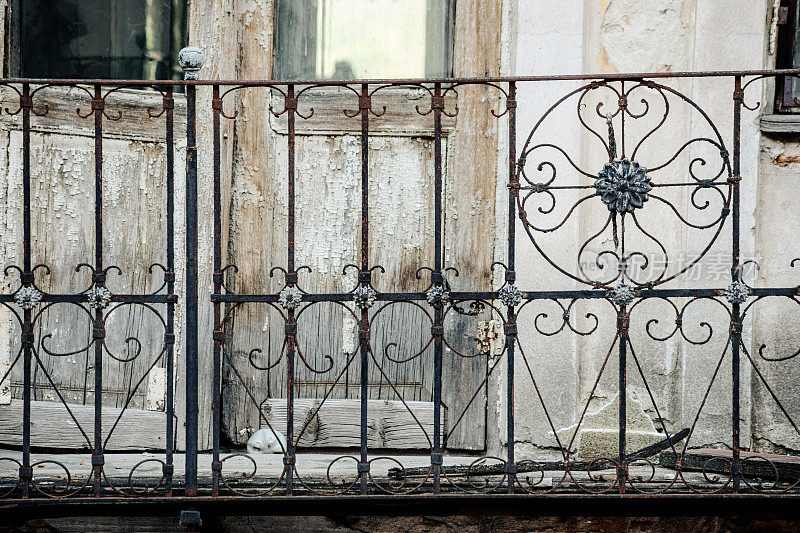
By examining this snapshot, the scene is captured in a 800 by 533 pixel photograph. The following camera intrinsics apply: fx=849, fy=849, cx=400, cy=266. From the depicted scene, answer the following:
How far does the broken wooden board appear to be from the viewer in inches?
125

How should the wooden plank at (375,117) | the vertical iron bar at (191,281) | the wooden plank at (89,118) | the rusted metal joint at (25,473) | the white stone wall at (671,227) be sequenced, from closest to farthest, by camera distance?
the rusted metal joint at (25,473), the vertical iron bar at (191,281), the white stone wall at (671,227), the wooden plank at (89,118), the wooden plank at (375,117)

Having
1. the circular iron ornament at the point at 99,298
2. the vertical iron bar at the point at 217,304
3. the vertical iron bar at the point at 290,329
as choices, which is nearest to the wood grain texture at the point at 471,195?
the vertical iron bar at the point at 290,329

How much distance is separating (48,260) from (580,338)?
90.9 inches

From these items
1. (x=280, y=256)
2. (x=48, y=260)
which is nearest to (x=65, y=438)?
(x=48, y=260)

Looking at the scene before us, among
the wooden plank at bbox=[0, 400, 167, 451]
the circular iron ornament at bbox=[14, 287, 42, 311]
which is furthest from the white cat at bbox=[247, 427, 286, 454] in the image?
the circular iron ornament at bbox=[14, 287, 42, 311]

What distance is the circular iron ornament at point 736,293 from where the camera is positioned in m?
2.99

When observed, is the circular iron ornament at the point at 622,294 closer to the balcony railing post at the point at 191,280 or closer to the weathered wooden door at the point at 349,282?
the weathered wooden door at the point at 349,282

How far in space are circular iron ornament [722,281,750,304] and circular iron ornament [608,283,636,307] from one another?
0.33 meters

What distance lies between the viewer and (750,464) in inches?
127

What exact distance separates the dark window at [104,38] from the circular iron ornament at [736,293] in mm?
2486

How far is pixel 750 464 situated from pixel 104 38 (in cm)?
325

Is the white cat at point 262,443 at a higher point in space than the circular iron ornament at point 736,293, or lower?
lower

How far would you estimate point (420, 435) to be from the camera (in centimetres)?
375

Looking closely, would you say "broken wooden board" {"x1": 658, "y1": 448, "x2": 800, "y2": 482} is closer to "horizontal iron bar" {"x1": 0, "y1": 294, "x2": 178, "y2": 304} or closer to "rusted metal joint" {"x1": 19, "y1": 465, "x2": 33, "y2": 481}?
"horizontal iron bar" {"x1": 0, "y1": 294, "x2": 178, "y2": 304}
